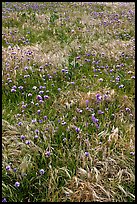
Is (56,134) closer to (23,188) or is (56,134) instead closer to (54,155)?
(54,155)

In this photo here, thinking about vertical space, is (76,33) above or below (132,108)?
above

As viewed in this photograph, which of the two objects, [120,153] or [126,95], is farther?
[126,95]

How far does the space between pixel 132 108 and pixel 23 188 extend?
2.50 m

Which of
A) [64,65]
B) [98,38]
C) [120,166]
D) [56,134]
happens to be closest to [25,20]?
[98,38]

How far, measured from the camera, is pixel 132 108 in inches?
205

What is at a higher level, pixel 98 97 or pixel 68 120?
pixel 98 97

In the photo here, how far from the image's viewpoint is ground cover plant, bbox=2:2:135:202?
3.62 metres

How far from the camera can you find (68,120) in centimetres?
465

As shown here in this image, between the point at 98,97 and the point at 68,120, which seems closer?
the point at 68,120

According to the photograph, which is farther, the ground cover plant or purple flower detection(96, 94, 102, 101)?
purple flower detection(96, 94, 102, 101)

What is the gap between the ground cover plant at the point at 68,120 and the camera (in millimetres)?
3619

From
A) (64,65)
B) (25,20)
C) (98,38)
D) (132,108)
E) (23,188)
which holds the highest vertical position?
(25,20)

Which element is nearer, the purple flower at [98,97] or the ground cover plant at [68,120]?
the ground cover plant at [68,120]

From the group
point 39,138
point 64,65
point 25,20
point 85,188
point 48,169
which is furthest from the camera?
point 25,20
